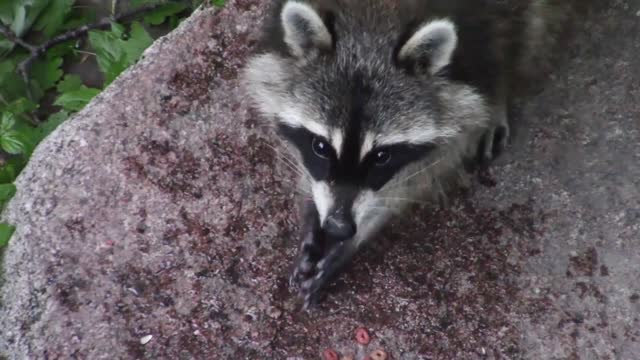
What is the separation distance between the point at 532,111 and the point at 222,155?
1109mm

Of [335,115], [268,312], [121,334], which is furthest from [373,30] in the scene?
[121,334]

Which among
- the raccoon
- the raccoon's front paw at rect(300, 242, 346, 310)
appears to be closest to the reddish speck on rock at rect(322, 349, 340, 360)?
the raccoon's front paw at rect(300, 242, 346, 310)

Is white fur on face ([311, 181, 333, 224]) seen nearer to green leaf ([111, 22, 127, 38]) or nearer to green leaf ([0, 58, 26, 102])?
green leaf ([111, 22, 127, 38])

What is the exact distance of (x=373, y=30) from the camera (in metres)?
2.20

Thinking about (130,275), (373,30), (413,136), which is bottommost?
(130,275)

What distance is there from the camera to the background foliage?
3.22m

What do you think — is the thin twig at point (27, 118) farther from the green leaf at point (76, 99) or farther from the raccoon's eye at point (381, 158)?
the raccoon's eye at point (381, 158)

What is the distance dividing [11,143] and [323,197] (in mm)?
1346

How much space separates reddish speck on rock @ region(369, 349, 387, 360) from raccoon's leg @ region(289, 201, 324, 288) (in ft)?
1.05

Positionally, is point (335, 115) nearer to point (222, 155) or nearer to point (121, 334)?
point (222, 155)

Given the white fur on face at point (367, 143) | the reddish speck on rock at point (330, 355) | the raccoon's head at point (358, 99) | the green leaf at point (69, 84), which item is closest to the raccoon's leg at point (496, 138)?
the raccoon's head at point (358, 99)

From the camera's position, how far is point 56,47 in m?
3.44

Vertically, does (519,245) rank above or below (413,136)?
below

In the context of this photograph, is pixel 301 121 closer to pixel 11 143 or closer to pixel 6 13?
pixel 11 143
